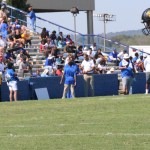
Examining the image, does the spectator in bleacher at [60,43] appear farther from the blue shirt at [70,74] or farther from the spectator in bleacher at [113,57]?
the blue shirt at [70,74]

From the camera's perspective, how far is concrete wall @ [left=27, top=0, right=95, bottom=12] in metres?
51.7

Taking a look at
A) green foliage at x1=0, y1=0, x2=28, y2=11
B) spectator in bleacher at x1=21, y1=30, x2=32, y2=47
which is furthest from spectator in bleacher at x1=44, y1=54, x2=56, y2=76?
green foliage at x1=0, y1=0, x2=28, y2=11

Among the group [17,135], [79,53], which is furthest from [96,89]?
[17,135]

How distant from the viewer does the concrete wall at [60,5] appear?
170 ft

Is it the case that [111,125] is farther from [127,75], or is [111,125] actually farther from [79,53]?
[79,53]

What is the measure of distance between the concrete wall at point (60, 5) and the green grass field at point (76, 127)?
→ 100.0ft

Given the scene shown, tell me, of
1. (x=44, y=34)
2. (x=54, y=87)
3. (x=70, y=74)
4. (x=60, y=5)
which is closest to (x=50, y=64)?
(x=54, y=87)

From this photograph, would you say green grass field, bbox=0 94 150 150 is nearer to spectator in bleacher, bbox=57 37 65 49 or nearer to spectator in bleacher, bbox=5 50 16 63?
spectator in bleacher, bbox=5 50 16 63

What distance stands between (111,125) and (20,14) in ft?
82.8

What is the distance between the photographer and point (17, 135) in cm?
1373

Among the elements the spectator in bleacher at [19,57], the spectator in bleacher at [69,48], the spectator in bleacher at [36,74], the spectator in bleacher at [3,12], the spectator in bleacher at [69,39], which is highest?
the spectator in bleacher at [3,12]

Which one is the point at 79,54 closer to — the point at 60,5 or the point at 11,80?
the point at 11,80

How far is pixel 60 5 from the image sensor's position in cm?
5272

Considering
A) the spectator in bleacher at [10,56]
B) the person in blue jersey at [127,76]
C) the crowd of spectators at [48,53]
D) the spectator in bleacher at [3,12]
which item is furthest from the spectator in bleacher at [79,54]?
the person in blue jersey at [127,76]
